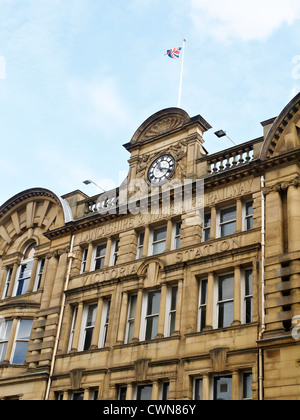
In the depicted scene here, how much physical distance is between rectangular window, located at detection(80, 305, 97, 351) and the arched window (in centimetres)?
549

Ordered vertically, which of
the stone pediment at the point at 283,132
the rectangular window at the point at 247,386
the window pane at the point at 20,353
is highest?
the stone pediment at the point at 283,132

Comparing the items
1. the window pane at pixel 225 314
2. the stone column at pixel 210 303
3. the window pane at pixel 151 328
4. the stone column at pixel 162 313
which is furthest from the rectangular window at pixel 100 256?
the window pane at pixel 225 314

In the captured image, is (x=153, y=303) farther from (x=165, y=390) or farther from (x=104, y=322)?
(x=165, y=390)

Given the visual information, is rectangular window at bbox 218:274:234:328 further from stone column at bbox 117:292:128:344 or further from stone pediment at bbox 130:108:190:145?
stone pediment at bbox 130:108:190:145

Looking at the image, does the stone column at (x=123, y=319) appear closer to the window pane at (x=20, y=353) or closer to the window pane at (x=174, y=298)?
the window pane at (x=174, y=298)

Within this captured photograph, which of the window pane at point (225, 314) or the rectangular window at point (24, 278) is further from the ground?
the rectangular window at point (24, 278)

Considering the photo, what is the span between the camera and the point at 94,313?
29.2 metres

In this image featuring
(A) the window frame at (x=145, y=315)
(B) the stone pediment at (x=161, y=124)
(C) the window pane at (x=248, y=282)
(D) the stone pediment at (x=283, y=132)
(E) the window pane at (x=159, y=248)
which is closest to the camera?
(C) the window pane at (x=248, y=282)

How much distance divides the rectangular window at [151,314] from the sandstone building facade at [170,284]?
0.05m

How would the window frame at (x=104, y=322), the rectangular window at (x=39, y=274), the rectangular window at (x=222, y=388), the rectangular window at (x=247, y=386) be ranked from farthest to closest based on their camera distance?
1. the rectangular window at (x=39, y=274)
2. the window frame at (x=104, y=322)
3. the rectangular window at (x=222, y=388)
4. the rectangular window at (x=247, y=386)

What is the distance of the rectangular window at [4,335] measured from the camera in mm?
31422

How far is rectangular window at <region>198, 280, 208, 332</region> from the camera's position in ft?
82.2

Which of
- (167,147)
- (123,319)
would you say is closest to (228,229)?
(123,319)
